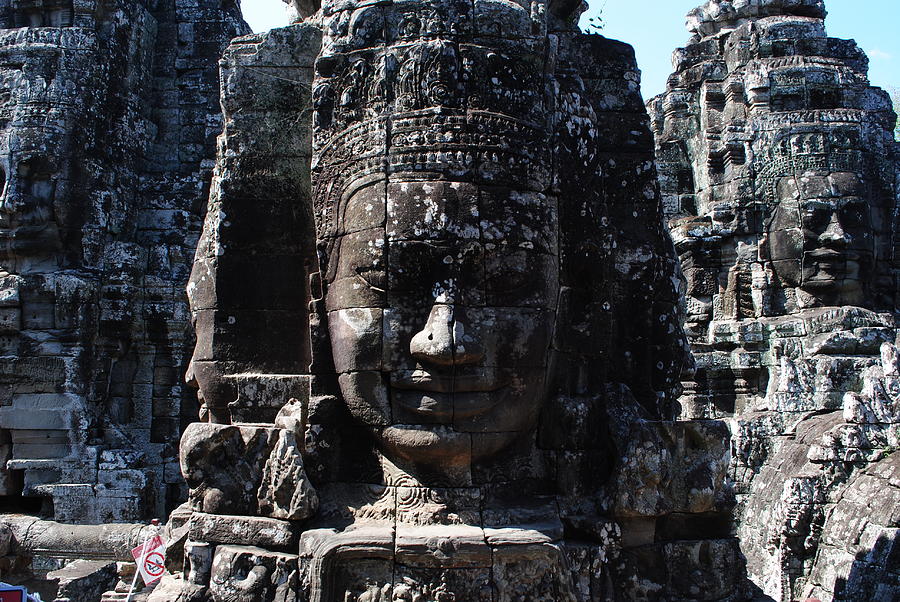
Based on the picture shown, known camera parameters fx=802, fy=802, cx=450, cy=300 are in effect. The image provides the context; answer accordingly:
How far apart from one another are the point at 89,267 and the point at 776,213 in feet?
37.2

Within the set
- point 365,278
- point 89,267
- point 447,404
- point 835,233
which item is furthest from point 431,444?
point 835,233

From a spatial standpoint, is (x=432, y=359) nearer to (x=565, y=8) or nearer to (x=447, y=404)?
(x=447, y=404)

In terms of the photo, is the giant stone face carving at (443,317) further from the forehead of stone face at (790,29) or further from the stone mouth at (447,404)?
the forehead of stone face at (790,29)

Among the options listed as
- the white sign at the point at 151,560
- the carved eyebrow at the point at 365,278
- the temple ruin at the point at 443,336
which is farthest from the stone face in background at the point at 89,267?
the carved eyebrow at the point at 365,278

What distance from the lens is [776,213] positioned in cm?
1421

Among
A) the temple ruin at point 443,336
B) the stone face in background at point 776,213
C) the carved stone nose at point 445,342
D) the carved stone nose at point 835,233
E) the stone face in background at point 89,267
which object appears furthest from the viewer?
the carved stone nose at point 835,233

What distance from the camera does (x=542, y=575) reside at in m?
4.08

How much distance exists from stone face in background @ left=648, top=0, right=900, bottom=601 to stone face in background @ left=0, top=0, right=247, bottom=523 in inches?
330

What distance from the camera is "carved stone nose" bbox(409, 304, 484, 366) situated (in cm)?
407

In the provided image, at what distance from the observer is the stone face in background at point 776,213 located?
42.0ft

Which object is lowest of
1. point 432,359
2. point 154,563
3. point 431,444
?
point 154,563

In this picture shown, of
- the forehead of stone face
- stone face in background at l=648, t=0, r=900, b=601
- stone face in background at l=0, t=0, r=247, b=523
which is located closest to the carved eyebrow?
stone face in background at l=0, t=0, r=247, b=523

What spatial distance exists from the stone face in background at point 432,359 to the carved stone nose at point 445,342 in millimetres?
12

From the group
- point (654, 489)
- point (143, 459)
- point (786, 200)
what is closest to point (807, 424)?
point (786, 200)
